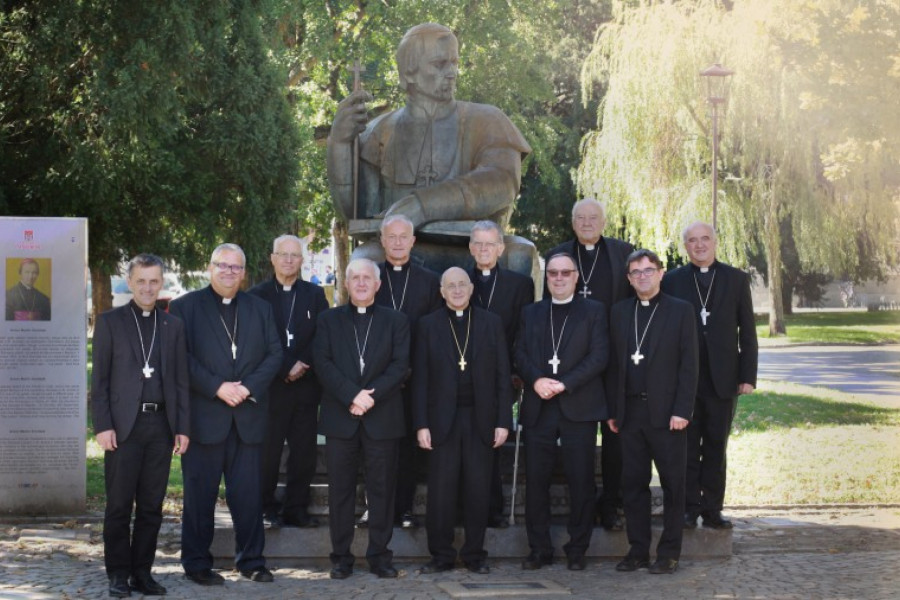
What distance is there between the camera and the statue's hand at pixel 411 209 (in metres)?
9.14

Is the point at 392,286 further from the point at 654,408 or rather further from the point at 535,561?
the point at 535,561

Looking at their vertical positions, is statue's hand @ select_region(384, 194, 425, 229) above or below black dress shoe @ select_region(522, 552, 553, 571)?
above

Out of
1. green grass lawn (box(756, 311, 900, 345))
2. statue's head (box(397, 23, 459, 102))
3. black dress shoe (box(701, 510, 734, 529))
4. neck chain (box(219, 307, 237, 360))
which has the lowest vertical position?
black dress shoe (box(701, 510, 734, 529))

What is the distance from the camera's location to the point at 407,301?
336 inches

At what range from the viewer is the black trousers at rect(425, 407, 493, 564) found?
26.3 ft

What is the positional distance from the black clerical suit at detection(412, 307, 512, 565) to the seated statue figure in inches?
52.7

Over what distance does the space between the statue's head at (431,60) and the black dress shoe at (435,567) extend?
3.47 meters

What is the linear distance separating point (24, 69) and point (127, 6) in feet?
4.26

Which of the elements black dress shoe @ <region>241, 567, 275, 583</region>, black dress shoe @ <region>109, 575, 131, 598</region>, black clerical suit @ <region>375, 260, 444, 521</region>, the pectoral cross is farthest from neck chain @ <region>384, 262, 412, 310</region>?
black dress shoe @ <region>109, 575, 131, 598</region>

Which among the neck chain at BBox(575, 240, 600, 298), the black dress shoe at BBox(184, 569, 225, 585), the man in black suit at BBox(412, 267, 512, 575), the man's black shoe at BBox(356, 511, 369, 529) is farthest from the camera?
the neck chain at BBox(575, 240, 600, 298)

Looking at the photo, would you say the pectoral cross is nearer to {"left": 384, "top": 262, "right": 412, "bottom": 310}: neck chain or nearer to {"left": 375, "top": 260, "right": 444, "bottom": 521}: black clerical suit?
{"left": 375, "top": 260, "right": 444, "bottom": 521}: black clerical suit

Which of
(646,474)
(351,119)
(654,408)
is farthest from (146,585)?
(351,119)

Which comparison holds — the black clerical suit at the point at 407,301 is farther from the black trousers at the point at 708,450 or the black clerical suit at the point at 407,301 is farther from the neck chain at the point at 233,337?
the black trousers at the point at 708,450

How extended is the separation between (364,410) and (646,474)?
1771 mm
